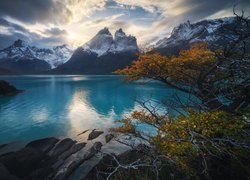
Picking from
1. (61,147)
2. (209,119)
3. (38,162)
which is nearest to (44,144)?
(61,147)

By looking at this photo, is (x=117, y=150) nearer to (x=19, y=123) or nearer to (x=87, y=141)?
(x=87, y=141)

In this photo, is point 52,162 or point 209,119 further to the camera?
point 52,162

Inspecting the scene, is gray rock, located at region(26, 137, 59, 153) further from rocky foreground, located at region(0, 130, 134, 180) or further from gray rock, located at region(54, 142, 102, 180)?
gray rock, located at region(54, 142, 102, 180)

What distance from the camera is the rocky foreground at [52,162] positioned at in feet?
55.0

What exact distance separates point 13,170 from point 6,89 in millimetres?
65970

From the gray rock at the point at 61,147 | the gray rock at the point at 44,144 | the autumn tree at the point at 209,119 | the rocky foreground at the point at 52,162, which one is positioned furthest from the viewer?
the gray rock at the point at 44,144

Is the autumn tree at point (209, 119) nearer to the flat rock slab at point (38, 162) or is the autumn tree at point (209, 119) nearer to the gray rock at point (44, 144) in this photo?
the flat rock slab at point (38, 162)

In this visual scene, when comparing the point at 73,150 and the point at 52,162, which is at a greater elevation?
the point at 52,162

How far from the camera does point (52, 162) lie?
18984 millimetres

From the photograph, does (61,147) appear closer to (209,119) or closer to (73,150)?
(73,150)

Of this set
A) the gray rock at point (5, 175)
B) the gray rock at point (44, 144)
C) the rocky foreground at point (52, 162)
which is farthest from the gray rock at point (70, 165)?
the gray rock at point (44, 144)

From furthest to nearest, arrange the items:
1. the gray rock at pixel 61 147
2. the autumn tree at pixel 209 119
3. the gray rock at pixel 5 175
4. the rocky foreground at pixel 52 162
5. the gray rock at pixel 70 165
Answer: the gray rock at pixel 61 147 → the rocky foreground at pixel 52 162 → the gray rock at pixel 70 165 → the gray rock at pixel 5 175 → the autumn tree at pixel 209 119

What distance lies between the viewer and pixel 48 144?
23453 mm

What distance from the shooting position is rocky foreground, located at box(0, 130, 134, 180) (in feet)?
55.0
